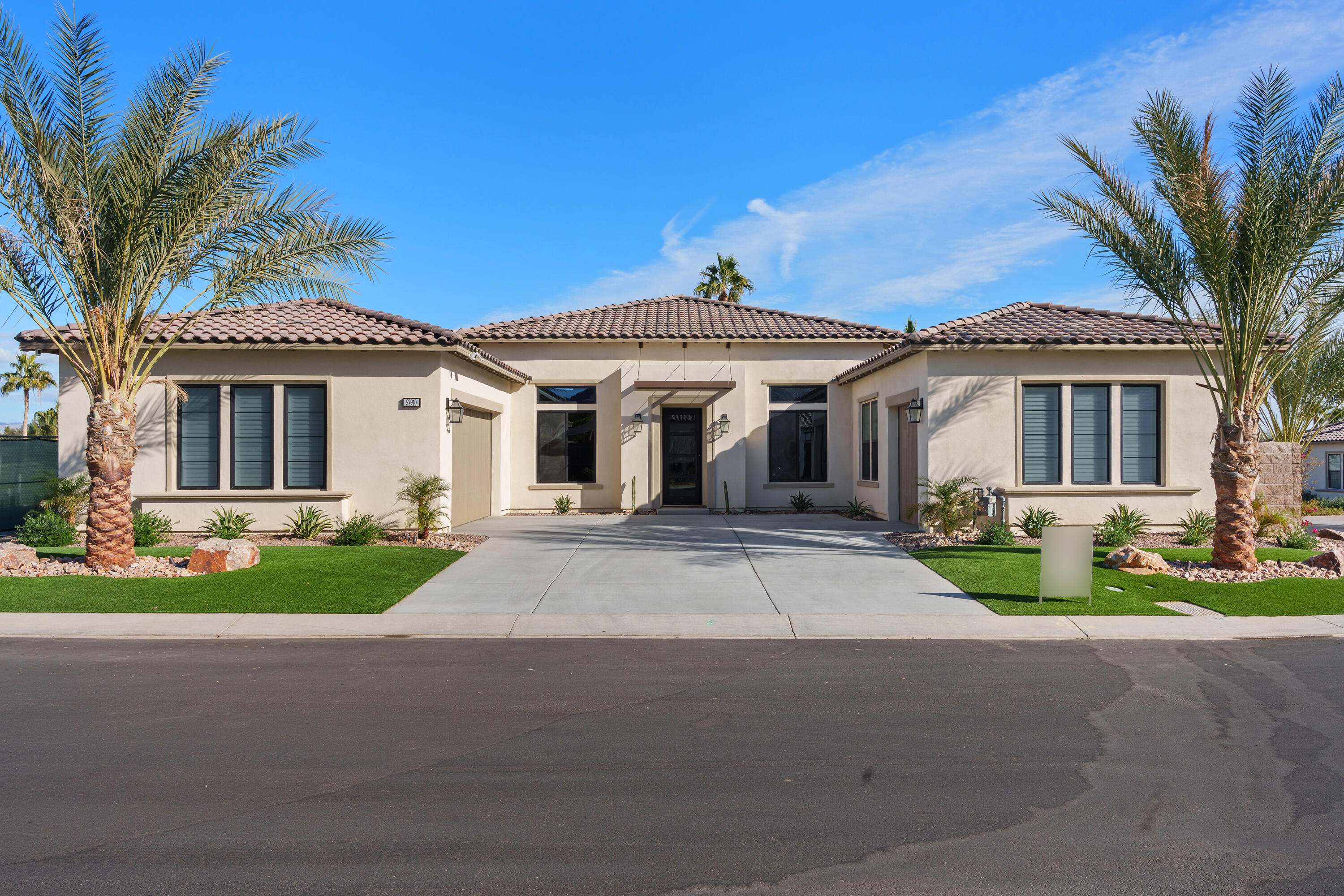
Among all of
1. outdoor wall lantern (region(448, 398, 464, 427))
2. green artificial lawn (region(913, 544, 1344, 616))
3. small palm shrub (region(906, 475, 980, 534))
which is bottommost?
green artificial lawn (region(913, 544, 1344, 616))

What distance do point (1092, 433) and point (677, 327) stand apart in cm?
962

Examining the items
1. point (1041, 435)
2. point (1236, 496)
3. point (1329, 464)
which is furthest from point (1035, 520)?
point (1329, 464)

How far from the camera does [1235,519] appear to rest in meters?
10.8

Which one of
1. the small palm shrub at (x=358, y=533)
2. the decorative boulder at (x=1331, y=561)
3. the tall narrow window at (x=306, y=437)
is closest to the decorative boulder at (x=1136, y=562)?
the decorative boulder at (x=1331, y=561)

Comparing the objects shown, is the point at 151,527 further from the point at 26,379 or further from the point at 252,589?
the point at 26,379

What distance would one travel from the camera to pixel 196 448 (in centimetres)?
1480

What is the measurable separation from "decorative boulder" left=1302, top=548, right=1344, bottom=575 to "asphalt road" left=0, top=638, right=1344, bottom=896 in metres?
4.56

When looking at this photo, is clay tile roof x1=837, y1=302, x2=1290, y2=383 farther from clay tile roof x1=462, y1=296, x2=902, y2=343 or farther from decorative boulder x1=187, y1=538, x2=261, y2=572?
A: decorative boulder x1=187, y1=538, x2=261, y2=572

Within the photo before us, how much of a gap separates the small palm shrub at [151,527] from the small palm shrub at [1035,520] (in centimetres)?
1486

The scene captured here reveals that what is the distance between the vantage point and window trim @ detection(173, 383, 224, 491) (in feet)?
48.4

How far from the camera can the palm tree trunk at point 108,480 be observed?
409 inches

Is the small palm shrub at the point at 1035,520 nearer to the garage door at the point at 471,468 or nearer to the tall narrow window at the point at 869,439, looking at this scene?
the tall narrow window at the point at 869,439

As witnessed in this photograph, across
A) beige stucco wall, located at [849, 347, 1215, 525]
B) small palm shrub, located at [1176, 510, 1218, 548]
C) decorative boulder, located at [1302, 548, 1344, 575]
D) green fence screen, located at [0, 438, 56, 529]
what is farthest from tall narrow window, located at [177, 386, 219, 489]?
decorative boulder, located at [1302, 548, 1344, 575]

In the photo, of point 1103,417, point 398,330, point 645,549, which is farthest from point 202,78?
point 1103,417
